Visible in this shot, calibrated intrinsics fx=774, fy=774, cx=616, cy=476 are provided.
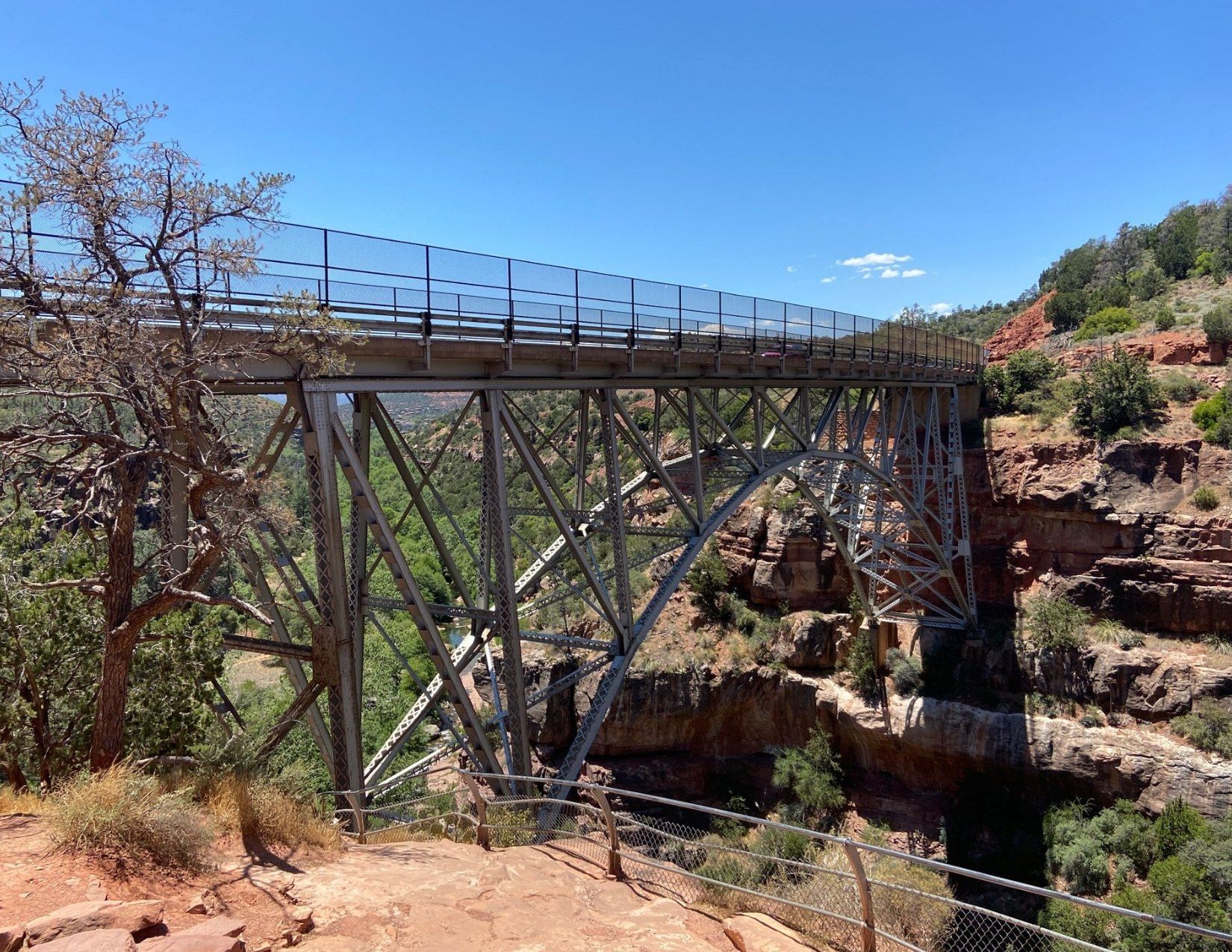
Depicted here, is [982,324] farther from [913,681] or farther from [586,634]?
[586,634]

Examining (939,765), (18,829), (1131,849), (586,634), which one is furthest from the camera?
(586,634)

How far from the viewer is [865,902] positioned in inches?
176

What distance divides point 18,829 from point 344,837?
2633 mm

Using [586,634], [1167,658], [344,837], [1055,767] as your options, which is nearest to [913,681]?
[1055,767]

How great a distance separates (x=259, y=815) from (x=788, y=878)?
580 cm

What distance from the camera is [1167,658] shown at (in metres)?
19.8

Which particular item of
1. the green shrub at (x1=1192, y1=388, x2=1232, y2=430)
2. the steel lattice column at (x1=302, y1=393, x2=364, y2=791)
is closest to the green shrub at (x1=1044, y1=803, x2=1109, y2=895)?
the green shrub at (x1=1192, y1=388, x2=1232, y2=430)

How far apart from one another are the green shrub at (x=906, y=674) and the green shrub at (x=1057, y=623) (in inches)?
128

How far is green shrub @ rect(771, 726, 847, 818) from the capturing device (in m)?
21.5

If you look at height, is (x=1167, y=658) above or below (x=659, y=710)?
above

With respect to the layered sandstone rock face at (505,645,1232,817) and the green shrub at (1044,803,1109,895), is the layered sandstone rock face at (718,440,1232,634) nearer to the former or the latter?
the layered sandstone rock face at (505,645,1232,817)

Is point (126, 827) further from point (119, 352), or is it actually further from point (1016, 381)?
point (1016, 381)

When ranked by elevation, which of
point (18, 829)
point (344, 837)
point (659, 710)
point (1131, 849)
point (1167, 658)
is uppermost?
point (18, 829)

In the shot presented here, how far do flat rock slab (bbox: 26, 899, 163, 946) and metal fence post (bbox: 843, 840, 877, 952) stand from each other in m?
3.69
